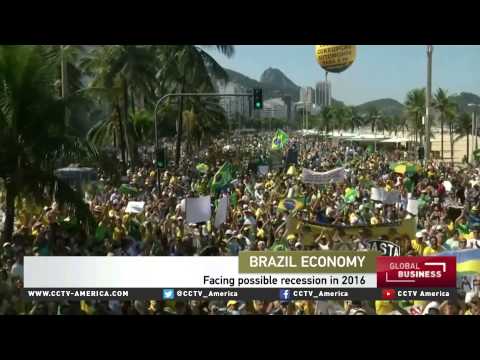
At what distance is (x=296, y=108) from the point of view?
11664mm

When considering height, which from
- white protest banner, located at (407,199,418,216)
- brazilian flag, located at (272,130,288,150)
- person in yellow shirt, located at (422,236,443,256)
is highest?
brazilian flag, located at (272,130,288,150)

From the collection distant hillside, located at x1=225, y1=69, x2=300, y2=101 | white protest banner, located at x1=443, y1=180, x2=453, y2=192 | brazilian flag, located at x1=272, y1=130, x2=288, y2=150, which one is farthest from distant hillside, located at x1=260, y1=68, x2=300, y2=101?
white protest banner, located at x1=443, y1=180, x2=453, y2=192

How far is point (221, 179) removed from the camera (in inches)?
522

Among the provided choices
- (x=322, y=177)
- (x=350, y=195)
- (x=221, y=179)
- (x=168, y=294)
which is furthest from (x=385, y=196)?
(x=168, y=294)

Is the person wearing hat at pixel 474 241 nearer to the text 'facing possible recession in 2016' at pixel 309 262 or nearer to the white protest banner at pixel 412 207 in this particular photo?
the text 'facing possible recession in 2016' at pixel 309 262

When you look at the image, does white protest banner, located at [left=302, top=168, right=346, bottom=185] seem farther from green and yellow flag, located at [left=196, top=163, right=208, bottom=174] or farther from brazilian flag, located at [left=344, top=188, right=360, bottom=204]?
green and yellow flag, located at [left=196, top=163, right=208, bottom=174]

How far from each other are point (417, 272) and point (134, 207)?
4774 millimetres

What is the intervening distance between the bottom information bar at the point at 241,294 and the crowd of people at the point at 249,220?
0.26 ft

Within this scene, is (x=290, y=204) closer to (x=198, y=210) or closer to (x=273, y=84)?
(x=198, y=210)

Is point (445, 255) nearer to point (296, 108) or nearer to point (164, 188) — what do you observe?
point (296, 108)

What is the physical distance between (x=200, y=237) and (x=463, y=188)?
7.09 meters

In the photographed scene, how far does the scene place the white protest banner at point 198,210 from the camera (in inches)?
410

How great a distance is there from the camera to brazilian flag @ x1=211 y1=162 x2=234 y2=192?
12964 mm

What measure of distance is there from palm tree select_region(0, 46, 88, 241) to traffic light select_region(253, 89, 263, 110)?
3143 millimetres
